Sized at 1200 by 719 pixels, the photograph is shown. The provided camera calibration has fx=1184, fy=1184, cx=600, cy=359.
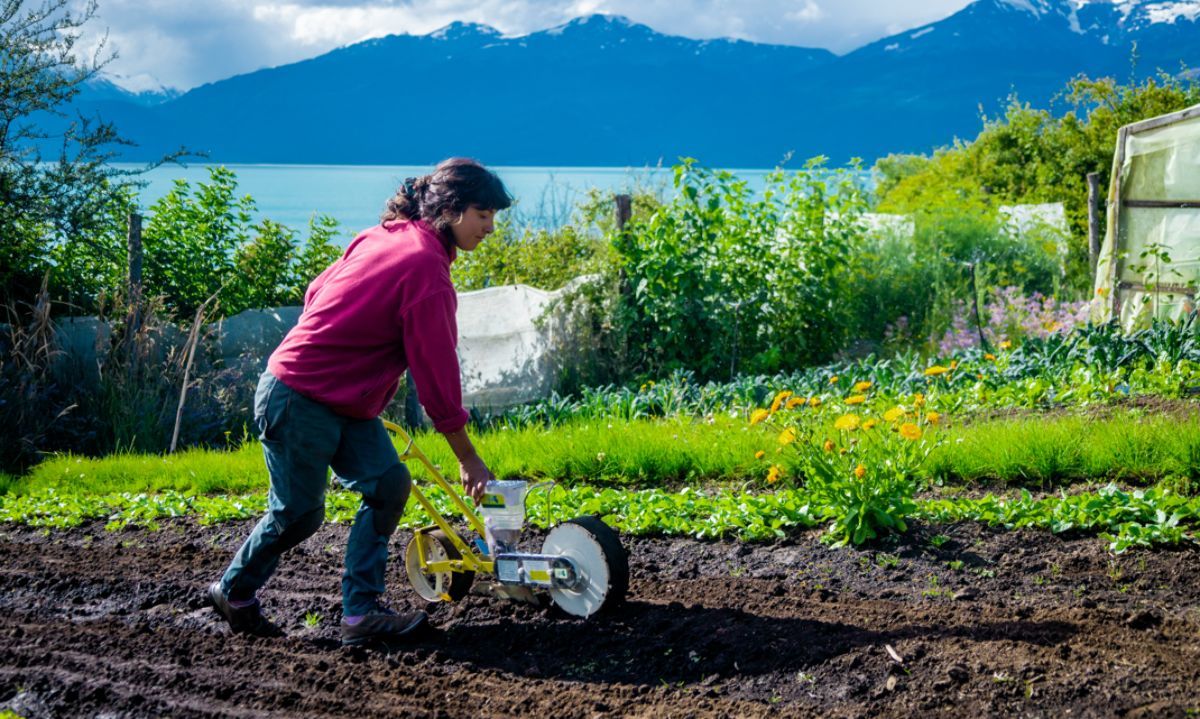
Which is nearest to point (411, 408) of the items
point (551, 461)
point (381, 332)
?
point (551, 461)

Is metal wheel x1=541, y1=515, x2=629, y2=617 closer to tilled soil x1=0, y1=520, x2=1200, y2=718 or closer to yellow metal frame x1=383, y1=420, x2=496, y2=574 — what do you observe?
tilled soil x1=0, y1=520, x2=1200, y2=718

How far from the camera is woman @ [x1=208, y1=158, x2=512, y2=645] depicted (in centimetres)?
399

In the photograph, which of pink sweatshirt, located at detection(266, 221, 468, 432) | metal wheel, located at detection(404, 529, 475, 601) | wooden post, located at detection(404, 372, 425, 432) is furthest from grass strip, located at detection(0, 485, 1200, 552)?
wooden post, located at detection(404, 372, 425, 432)

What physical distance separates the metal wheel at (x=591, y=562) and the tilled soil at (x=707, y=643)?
0.08 m

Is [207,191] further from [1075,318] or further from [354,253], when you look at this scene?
[1075,318]

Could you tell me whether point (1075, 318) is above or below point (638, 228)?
below

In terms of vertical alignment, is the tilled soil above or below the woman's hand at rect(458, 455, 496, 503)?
below

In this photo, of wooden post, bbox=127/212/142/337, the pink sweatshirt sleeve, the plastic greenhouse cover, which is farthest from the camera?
the plastic greenhouse cover

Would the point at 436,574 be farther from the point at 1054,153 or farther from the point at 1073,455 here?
the point at 1054,153

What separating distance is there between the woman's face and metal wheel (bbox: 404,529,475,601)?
120 centimetres

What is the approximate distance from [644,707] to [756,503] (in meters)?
1.95

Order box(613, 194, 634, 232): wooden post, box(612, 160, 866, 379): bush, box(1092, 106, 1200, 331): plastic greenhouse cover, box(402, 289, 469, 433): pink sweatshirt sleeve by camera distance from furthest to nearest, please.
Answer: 1. box(613, 194, 634, 232): wooden post
2. box(1092, 106, 1200, 331): plastic greenhouse cover
3. box(612, 160, 866, 379): bush
4. box(402, 289, 469, 433): pink sweatshirt sleeve

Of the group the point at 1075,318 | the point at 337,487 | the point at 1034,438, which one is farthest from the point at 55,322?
the point at 1075,318

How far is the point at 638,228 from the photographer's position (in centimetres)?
1046
